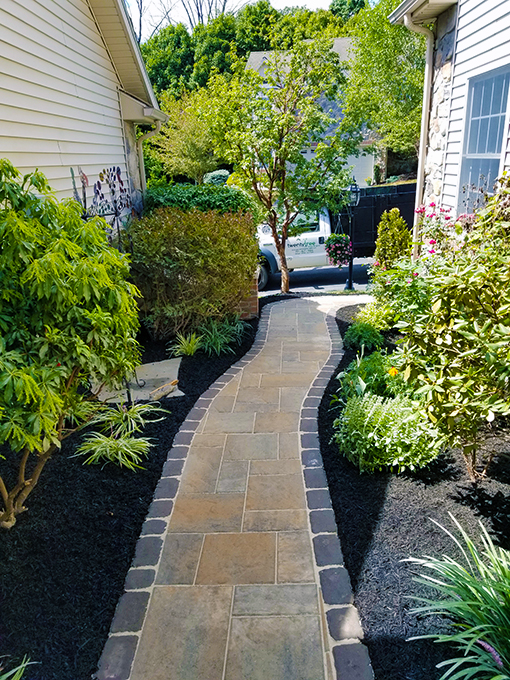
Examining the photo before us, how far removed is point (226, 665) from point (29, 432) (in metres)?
1.33

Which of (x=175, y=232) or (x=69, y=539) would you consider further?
(x=175, y=232)

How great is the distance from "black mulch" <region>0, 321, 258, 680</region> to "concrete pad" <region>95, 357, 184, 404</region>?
871 millimetres

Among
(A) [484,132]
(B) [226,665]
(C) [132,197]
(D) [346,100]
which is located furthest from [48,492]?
(D) [346,100]

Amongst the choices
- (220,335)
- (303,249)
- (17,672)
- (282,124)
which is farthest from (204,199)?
(17,672)

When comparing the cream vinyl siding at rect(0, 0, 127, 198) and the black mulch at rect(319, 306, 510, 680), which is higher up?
the cream vinyl siding at rect(0, 0, 127, 198)

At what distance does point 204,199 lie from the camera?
7.63m

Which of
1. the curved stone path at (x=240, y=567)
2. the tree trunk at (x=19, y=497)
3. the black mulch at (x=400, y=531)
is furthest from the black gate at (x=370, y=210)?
the tree trunk at (x=19, y=497)

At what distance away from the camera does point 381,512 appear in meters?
2.92

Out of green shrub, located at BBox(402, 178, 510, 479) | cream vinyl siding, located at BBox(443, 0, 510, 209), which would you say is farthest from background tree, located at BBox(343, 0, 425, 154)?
green shrub, located at BBox(402, 178, 510, 479)

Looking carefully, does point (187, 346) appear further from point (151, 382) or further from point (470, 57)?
point (470, 57)

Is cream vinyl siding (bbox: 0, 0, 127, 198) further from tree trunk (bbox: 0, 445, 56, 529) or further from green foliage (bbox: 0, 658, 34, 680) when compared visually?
green foliage (bbox: 0, 658, 34, 680)

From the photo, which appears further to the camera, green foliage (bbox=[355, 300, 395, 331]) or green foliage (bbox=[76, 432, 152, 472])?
green foliage (bbox=[355, 300, 395, 331])

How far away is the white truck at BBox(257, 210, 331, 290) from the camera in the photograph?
1058 centimetres

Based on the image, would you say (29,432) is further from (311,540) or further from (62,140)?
Result: (62,140)
